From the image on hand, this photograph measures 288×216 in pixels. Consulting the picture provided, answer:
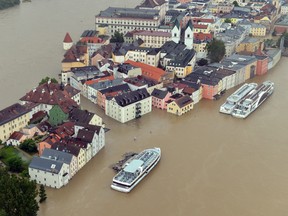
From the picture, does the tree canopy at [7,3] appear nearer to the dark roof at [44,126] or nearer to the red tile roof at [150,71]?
the red tile roof at [150,71]

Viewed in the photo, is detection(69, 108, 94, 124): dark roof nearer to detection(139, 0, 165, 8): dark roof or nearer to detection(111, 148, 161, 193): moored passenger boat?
detection(111, 148, 161, 193): moored passenger boat

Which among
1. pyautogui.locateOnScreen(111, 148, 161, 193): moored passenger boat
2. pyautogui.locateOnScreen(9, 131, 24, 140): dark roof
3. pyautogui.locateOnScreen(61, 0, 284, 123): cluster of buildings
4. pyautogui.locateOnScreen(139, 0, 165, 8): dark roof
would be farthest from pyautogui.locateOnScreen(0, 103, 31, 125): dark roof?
pyautogui.locateOnScreen(139, 0, 165, 8): dark roof

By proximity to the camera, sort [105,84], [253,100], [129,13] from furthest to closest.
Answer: [129,13] < [105,84] < [253,100]

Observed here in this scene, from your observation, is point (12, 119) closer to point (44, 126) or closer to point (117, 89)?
point (44, 126)

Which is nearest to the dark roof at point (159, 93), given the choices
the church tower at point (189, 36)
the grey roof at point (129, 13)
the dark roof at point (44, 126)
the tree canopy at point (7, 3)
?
the dark roof at point (44, 126)

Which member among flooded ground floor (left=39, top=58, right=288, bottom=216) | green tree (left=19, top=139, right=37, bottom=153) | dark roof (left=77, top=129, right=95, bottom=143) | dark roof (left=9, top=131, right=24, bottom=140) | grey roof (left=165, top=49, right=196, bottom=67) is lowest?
flooded ground floor (left=39, top=58, right=288, bottom=216)

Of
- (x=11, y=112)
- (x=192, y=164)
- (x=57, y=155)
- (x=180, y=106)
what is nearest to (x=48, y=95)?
(x=11, y=112)
